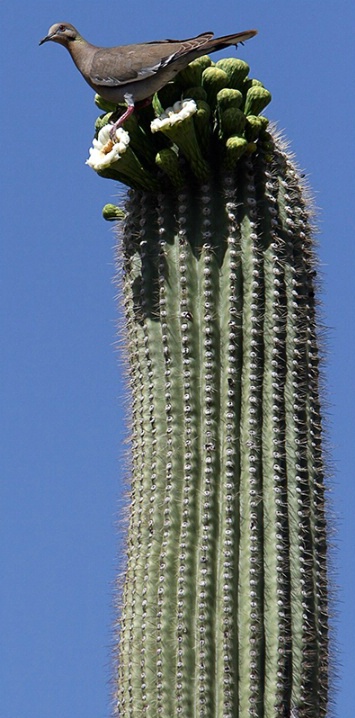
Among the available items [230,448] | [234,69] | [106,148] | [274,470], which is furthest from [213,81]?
[274,470]

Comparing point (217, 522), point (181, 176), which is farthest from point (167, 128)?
point (217, 522)

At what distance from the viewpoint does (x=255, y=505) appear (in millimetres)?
6441

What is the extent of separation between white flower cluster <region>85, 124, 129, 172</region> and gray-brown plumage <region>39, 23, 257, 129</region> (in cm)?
10

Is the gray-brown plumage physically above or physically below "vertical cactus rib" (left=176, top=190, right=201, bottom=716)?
above

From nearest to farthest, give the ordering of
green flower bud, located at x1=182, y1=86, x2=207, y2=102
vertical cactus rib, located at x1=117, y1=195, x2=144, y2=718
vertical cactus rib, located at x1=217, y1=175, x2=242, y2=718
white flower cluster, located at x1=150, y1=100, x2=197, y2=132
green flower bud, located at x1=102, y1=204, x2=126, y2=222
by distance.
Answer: vertical cactus rib, located at x1=217, y1=175, x2=242, y2=718 < vertical cactus rib, located at x1=117, y1=195, x2=144, y2=718 < white flower cluster, located at x1=150, y1=100, x2=197, y2=132 < green flower bud, located at x1=182, y1=86, x2=207, y2=102 < green flower bud, located at x1=102, y1=204, x2=126, y2=222

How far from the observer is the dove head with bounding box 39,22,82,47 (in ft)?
25.0

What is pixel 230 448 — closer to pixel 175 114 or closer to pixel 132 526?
pixel 132 526

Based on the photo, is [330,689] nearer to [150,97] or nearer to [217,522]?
[217,522]

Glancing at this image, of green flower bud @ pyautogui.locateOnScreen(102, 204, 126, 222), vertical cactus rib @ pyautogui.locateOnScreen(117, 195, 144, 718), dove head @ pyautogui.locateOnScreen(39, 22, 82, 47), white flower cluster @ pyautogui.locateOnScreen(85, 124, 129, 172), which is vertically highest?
dove head @ pyautogui.locateOnScreen(39, 22, 82, 47)

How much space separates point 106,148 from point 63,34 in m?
0.80

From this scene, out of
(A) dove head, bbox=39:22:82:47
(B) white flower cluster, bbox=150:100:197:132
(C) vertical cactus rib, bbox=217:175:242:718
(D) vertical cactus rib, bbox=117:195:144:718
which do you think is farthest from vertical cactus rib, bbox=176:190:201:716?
(A) dove head, bbox=39:22:82:47

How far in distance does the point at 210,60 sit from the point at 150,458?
208 centimetres

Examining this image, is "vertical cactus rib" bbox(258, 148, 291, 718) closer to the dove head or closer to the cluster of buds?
the cluster of buds

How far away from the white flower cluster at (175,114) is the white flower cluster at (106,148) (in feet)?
0.54
